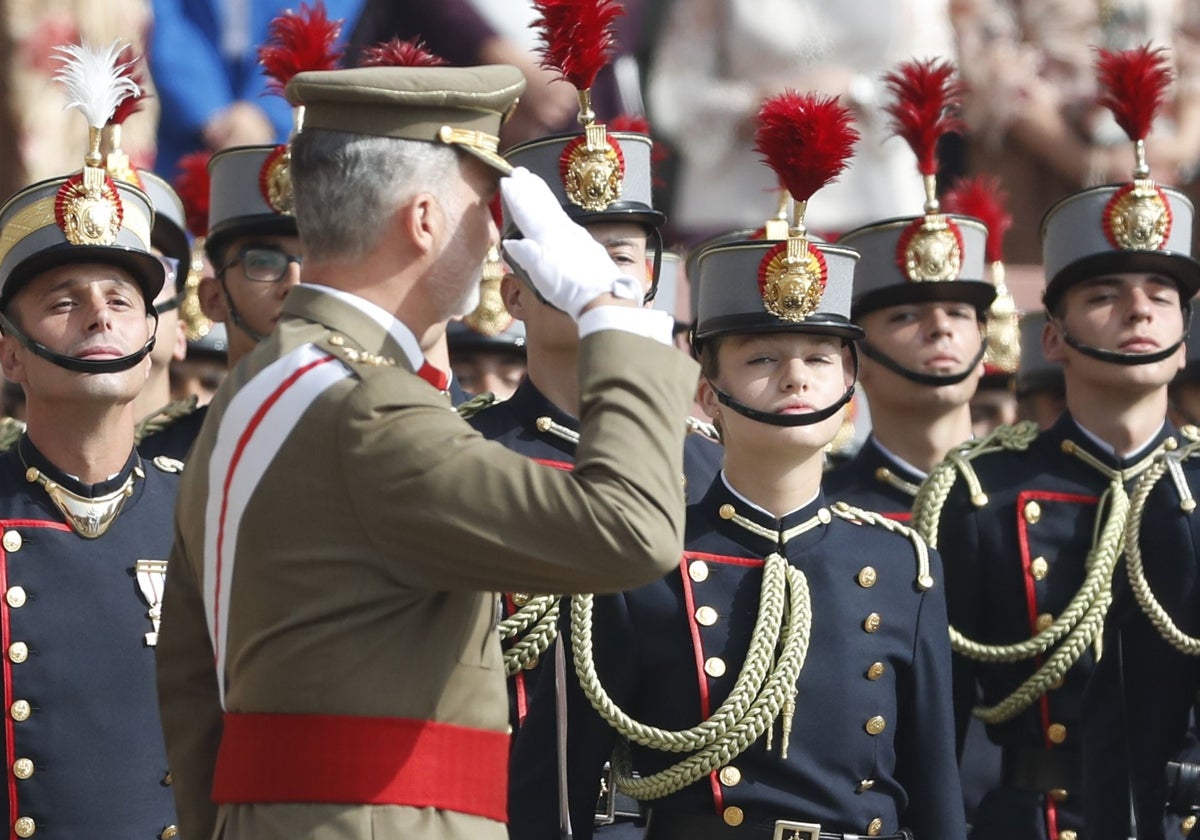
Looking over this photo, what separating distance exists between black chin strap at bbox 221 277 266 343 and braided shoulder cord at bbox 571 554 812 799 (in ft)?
5.76

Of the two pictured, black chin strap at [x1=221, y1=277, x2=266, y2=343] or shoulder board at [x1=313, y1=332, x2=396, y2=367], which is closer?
shoulder board at [x1=313, y1=332, x2=396, y2=367]

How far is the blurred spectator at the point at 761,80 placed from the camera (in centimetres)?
1109

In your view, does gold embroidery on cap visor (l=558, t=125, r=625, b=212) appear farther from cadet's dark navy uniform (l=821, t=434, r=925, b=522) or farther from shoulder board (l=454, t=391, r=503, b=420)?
cadet's dark navy uniform (l=821, t=434, r=925, b=522)

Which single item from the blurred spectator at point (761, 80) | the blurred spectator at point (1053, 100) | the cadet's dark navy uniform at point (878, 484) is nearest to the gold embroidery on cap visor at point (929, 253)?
the cadet's dark navy uniform at point (878, 484)

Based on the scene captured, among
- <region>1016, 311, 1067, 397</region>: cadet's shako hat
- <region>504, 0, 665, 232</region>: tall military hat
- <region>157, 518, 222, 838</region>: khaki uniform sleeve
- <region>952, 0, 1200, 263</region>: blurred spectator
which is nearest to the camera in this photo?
<region>157, 518, 222, 838</region>: khaki uniform sleeve

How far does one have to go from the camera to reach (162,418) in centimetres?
594

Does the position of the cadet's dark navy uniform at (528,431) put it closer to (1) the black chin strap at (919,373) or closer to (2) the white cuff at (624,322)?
(1) the black chin strap at (919,373)

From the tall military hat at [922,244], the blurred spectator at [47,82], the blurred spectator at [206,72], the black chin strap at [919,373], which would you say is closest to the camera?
the black chin strap at [919,373]

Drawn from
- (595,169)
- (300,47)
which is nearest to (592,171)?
(595,169)

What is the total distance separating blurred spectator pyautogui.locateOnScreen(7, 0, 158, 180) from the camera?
9781mm

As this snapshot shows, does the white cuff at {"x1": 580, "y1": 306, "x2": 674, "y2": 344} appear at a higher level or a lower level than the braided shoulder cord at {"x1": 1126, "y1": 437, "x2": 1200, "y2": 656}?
higher

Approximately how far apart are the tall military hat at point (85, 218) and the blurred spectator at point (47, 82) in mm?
4542

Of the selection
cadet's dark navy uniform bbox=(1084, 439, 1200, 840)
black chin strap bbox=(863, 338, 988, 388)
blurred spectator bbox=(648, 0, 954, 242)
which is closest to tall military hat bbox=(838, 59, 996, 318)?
black chin strap bbox=(863, 338, 988, 388)

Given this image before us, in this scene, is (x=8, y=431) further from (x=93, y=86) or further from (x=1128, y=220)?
(x=1128, y=220)
